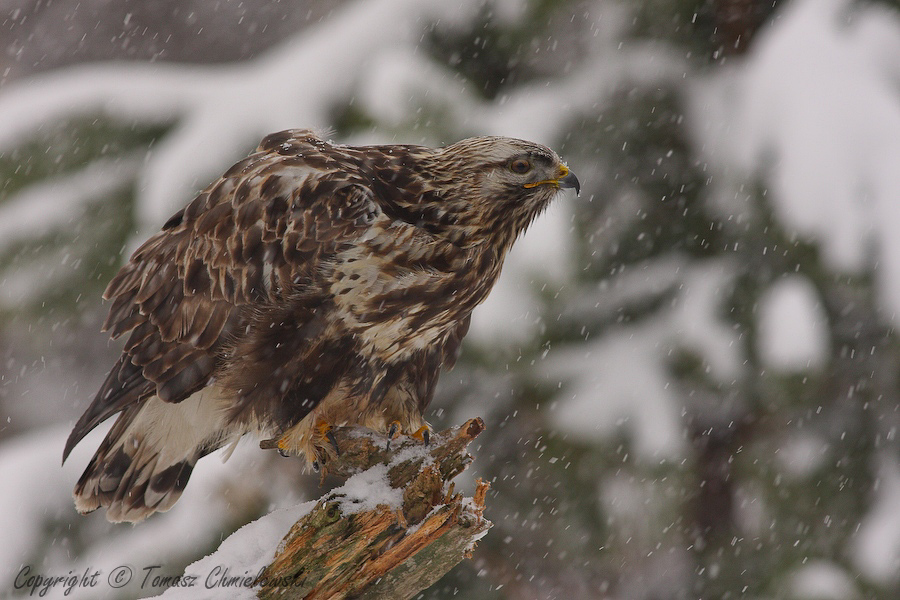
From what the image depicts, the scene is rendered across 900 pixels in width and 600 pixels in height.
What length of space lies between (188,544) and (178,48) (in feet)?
18.1

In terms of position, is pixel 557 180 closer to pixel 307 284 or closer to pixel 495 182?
pixel 495 182

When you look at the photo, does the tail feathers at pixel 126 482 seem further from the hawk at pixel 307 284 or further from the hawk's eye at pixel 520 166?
the hawk's eye at pixel 520 166

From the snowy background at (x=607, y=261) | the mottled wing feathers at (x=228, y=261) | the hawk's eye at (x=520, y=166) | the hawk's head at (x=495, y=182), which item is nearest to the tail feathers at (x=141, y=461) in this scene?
the mottled wing feathers at (x=228, y=261)

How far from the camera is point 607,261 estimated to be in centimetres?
498

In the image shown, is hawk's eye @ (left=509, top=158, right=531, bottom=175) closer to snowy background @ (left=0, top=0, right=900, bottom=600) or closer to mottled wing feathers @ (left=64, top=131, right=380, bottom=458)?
mottled wing feathers @ (left=64, top=131, right=380, bottom=458)

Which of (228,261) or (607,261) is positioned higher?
(228,261)

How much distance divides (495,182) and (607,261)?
1.61 m

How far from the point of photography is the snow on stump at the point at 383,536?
3182 millimetres

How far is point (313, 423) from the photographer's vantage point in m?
3.66

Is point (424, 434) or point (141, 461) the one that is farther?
point (141, 461)

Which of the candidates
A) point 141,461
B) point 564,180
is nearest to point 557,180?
point 564,180

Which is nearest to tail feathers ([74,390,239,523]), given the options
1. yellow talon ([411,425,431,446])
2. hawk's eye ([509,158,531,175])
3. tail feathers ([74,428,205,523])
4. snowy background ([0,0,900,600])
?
tail feathers ([74,428,205,523])

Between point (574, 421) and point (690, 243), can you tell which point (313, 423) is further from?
point (690, 243)

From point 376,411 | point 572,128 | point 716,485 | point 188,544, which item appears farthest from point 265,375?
point 716,485
